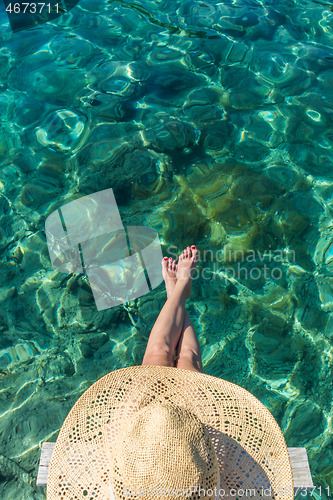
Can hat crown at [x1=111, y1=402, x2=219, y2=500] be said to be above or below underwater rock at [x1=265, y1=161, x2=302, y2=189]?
above

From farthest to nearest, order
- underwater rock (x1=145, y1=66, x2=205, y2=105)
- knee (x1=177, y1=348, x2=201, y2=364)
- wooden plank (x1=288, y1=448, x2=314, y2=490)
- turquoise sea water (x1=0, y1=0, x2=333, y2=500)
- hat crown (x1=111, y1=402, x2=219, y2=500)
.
A: underwater rock (x1=145, y1=66, x2=205, y2=105) → turquoise sea water (x1=0, y1=0, x2=333, y2=500) → knee (x1=177, y1=348, x2=201, y2=364) → wooden plank (x1=288, y1=448, x2=314, y2=490) → hat crown (x1=111, y1=402, x2=219, y2=500)

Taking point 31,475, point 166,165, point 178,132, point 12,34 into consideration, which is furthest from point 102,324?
point 12,34

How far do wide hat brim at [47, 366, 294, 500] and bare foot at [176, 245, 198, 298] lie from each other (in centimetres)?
138

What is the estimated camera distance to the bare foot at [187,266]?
4203 millimetres

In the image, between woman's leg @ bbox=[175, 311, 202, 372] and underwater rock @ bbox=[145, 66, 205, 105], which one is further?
underwater rock @ bbox=[145, 66, 205, 105]

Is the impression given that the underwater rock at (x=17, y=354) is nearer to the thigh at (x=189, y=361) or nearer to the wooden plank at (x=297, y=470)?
the wooden plank at (x=297, y=470)

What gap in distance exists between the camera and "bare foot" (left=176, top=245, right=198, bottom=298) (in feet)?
13.8

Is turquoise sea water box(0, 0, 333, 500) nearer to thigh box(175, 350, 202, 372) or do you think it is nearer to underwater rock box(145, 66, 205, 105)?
underwater rock box(145, 66, 205, 105)

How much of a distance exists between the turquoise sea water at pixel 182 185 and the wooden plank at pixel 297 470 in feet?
2.15

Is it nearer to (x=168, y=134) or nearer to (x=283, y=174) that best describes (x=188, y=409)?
(x=283, y=174)

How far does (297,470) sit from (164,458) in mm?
1203

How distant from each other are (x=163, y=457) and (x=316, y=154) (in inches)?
157

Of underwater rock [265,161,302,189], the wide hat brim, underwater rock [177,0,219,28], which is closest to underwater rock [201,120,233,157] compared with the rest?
underwater rock [265,161,302,189]

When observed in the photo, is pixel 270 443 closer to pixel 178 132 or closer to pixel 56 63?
pixel 178 132
